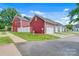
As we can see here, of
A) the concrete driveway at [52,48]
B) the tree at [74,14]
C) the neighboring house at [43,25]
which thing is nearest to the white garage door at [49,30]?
the neighboring house at [43,25]

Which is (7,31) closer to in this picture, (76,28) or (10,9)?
(10,9)

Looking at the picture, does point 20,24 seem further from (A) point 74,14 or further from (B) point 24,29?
(A) point 74,14

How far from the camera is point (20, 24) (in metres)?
3.34

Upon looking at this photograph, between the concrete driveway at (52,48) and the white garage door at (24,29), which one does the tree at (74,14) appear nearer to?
the concrete driveway at (52,48)

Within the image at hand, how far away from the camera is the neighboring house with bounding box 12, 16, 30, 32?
3.30m

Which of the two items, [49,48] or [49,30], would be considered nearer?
[49,48]

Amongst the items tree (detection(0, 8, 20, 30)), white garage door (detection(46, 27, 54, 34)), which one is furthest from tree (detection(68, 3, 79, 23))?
tree (detection(0, 8, 20, 30))

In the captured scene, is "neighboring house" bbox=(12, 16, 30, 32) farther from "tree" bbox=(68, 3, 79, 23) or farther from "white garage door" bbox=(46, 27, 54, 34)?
"tree" bbox=(68, 3, 79, 23)

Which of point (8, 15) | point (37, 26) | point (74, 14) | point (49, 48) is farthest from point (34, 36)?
point (74, 14)

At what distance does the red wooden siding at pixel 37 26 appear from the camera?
329 centimetres

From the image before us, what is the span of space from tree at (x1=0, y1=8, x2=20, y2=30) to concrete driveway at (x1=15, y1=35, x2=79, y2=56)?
0.28 m

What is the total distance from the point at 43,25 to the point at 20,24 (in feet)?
0.90

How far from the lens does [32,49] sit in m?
3.24

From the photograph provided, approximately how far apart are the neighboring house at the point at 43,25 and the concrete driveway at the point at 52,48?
0.48ft
